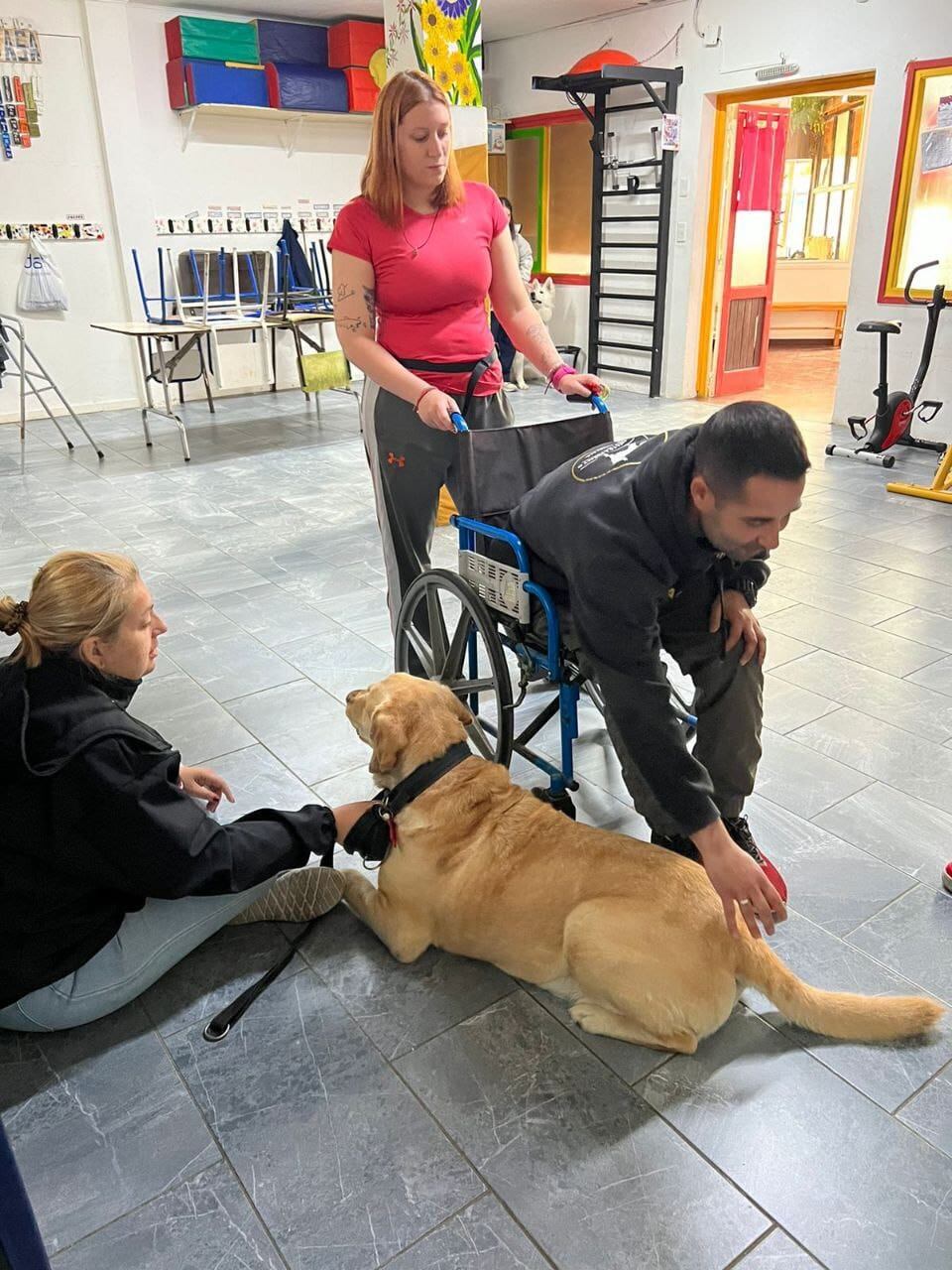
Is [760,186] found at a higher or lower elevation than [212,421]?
higher

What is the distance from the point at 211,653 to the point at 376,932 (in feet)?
5.40

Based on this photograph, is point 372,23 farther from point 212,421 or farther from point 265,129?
point 212,421

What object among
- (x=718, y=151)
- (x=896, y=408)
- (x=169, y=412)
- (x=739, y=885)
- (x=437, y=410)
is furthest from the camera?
(x=718, y=151)

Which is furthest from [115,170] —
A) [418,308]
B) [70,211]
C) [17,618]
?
[17,618]

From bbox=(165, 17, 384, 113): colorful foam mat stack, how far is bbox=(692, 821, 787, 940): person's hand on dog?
7.39 metres

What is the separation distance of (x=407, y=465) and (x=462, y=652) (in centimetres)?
55

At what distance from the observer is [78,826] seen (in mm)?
1482

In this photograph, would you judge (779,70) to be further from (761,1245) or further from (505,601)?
(761,1245)

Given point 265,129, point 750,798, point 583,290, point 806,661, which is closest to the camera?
point 750,798

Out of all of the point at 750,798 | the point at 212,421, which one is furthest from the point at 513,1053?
the point at 212,421

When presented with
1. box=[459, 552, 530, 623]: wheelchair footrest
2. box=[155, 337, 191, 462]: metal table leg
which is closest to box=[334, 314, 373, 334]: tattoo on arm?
box=[459, 552, 530, 623]: wheelchair footrest

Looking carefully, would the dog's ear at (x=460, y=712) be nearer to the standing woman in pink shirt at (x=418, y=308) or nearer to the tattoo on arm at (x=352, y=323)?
the standing woman in pink shirt at (x=418, y=308)

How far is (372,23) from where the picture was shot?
758 centimetres

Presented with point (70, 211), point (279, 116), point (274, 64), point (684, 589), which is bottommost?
point (684, 589)
